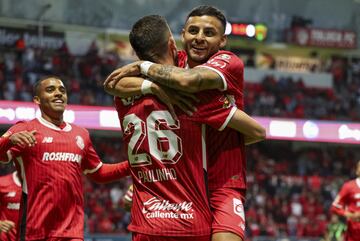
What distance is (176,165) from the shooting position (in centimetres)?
438

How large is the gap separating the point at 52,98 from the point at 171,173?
10.5 ft

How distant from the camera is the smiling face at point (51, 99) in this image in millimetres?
7383

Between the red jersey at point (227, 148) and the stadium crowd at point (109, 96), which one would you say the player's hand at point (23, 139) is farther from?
the stadium crowd at point (109, 96)

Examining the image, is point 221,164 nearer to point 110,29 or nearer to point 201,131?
point 201,131

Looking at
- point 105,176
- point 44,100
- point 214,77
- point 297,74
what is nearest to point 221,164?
point 214,77

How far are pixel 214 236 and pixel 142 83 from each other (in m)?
0.89

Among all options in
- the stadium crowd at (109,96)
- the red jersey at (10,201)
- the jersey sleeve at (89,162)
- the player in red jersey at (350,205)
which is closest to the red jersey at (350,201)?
the player in red jersey at (350,205)

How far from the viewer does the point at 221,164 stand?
4438 millimetres

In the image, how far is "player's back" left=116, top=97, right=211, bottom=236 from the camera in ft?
14.3

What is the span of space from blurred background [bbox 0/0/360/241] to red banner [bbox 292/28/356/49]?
0.04 meters

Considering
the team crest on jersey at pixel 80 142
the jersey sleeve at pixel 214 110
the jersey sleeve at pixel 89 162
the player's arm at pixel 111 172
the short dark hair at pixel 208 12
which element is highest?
the short dark hair at pixel 208 12

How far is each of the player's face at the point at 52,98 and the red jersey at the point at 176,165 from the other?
3048mm

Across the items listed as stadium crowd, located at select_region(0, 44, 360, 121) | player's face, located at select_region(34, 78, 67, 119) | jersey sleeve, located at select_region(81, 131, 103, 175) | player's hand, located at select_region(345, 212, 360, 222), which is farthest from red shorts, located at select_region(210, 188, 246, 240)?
stadium crowd, located at select_region(0, 44, 360, 121)

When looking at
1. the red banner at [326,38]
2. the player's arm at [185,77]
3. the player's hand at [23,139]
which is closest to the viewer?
the player's arm at [185,77]
